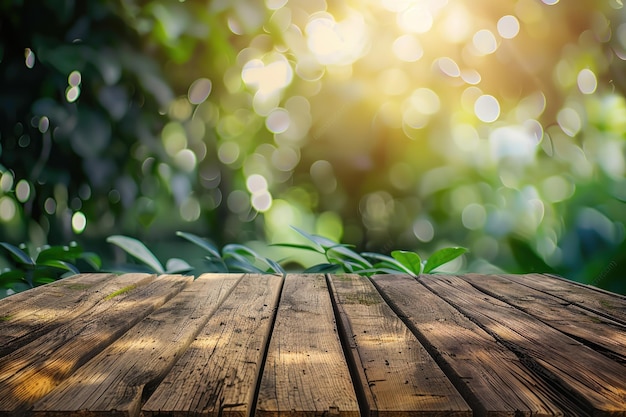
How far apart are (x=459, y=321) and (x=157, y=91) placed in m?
1.55

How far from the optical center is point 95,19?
204cm

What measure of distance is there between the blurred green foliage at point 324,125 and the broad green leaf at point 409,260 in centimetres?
46

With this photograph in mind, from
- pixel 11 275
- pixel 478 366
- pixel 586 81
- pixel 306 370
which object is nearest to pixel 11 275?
pixel 11 275

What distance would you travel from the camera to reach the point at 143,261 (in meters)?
1.69

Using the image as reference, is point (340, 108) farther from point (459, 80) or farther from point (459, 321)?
point (459, 321)

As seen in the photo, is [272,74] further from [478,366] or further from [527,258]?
[478,366]

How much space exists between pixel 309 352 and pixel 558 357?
0.95 ft

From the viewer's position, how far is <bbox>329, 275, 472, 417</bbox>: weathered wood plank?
21.0 inches

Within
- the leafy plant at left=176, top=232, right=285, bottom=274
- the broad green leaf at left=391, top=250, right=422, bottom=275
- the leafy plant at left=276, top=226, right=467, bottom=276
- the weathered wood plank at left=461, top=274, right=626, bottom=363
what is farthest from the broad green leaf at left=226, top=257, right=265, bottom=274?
the weathered wood plank at left=461, top=274, right=626, bottom=363

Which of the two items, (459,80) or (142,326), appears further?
(459,80)

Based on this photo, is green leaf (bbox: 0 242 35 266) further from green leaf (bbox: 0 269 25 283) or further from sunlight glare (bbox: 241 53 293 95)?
sunlight glare (bbox: 241 53 293 95)

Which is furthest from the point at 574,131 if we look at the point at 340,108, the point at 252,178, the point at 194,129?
the point at 194,129

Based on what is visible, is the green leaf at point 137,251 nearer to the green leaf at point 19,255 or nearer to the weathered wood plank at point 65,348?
the green leaf at point 19,255

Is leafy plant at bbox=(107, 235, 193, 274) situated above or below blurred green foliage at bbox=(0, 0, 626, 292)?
below
